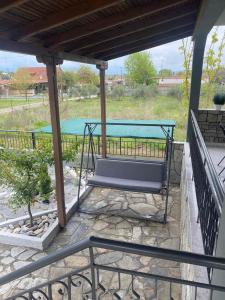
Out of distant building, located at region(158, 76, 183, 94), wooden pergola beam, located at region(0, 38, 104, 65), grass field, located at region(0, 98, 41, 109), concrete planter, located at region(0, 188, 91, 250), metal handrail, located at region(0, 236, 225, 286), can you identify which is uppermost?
wooden pergola beam, located at region(0, 38, 104, 65)

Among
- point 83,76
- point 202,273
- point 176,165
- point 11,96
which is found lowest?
point 176,165

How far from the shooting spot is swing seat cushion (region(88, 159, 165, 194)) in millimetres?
3775

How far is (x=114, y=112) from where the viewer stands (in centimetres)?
630

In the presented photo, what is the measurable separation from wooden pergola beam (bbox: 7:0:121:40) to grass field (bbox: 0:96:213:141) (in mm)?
3062

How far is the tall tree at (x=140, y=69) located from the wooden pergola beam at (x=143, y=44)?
1857mm

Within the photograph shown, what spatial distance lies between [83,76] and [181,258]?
7.50m

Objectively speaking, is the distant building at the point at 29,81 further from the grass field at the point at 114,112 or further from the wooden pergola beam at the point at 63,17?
the wooden pergola beam at the point at 63,17

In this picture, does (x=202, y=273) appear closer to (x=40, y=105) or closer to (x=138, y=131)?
(x=138, y=131)

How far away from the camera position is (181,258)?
0.95m

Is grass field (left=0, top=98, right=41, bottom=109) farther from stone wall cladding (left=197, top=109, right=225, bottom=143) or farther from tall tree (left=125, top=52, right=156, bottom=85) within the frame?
stone wall cladding (left=197, top=109, right=225, bottom=143)

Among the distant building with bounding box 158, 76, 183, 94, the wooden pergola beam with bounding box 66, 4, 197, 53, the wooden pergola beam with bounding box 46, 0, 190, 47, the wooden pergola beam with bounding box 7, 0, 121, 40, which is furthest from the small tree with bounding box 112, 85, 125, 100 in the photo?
the wooden pergola beam with bounding box 7, 0, 121, 40

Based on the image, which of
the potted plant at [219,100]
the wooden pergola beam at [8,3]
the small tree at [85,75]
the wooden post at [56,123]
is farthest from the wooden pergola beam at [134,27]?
the small tree at [85,75]

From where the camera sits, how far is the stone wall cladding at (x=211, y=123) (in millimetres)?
4852

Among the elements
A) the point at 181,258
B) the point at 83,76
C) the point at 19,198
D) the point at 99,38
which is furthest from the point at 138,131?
the point at 181,258
